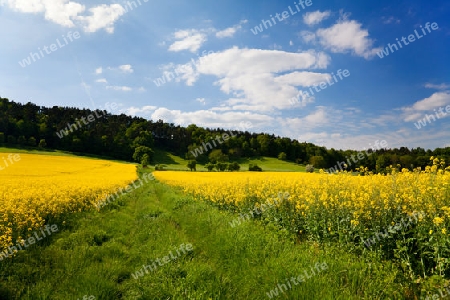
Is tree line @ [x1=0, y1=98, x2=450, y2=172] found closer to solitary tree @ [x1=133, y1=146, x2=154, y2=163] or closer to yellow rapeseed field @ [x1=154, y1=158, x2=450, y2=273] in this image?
solitary tree @ [x1=133, y1=146, x2=154, y2=163]

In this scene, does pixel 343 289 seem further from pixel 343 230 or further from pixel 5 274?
pixel 5 274

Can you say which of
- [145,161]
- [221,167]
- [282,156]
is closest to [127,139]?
[145,161]

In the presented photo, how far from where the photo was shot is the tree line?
7275 centimetres

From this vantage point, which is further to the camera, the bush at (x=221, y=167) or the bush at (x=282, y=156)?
the bush at (x=282, y=156)

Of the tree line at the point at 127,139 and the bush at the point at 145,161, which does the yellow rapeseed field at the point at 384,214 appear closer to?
the tree line at the point at 127,139

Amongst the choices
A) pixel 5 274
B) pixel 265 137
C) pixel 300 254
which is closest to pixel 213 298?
pixel 300 254

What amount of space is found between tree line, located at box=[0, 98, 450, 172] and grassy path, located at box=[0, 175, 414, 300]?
55.5 metres

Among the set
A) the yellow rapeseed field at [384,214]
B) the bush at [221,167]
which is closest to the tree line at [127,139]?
the bush at [221,167]

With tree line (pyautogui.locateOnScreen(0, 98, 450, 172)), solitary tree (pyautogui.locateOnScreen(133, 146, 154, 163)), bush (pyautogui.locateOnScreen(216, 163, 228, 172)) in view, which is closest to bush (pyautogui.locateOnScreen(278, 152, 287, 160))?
tree line (pyautogui.locateOnScreen(0, 98, 450, 172))

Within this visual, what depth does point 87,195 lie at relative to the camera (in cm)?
1448

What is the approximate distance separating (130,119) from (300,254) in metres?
121

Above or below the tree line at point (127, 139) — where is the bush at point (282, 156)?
below

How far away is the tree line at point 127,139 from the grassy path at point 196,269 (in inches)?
2187

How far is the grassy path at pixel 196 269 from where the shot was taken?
472 cm
